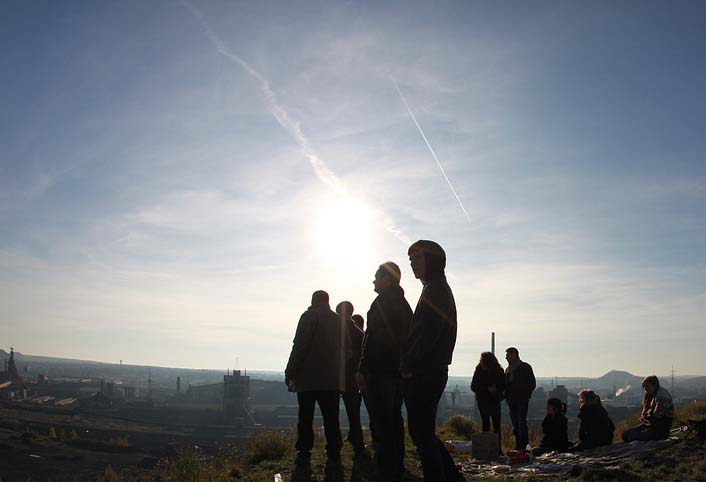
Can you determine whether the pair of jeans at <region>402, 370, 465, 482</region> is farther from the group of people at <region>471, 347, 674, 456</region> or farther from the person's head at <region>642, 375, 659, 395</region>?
the person's head at <region>642, 375, 659, 395</region>

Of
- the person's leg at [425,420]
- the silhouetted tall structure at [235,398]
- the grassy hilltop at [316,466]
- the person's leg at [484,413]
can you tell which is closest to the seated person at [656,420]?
the grassy hilltop at [316,466]

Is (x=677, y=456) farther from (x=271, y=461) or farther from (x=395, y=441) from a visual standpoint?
(x=271, y=461)

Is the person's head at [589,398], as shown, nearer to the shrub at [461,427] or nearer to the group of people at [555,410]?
the group of people at [555,410]

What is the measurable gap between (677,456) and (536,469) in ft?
5.54

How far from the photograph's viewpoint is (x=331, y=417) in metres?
7.43

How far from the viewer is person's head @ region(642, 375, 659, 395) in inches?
378

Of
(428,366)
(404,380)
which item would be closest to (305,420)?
(404,380)

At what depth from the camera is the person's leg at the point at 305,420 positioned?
737 cm

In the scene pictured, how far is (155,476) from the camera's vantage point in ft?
30.3

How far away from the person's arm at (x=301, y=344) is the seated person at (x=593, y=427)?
484 cm

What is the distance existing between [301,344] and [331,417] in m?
0.95

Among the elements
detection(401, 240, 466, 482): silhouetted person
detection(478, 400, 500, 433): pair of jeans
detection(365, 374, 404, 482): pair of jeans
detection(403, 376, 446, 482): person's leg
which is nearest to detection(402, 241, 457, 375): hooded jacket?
detection(401, 240, 466, 482): silhouetted person

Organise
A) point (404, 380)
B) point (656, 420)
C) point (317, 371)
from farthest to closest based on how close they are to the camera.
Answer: point (656, 420), point (317, 371), point (404, 380)

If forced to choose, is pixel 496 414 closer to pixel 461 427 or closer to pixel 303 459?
pixel 461 427
